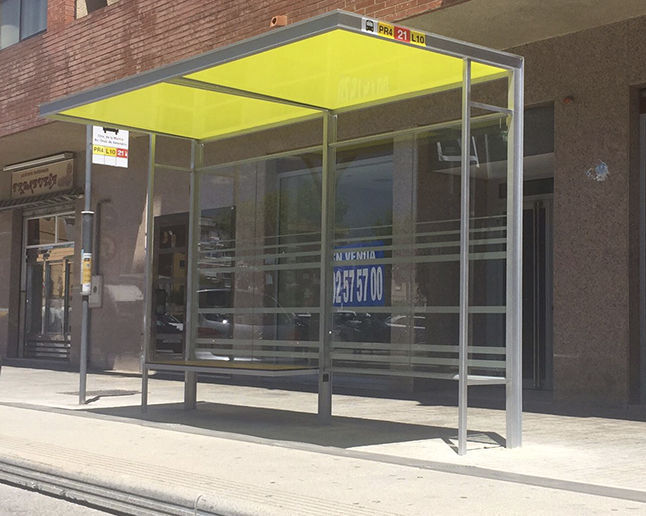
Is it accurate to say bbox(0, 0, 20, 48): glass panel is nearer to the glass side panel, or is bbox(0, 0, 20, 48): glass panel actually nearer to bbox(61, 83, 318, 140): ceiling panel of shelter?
bbox(61, 83, 318, 140): ceiling panel of shelter

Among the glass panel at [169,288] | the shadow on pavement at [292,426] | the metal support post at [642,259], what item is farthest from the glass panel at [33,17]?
the metal support post at [642,259]

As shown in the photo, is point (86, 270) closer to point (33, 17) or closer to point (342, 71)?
point (342, 71)

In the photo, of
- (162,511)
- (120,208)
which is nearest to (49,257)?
(120,208)

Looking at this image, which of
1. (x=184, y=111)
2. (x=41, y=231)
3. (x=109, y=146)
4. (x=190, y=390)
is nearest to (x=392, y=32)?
(x=184, y=111)

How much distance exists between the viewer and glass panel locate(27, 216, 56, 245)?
Result: 22734 mm

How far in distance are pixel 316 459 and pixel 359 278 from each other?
9.57ft

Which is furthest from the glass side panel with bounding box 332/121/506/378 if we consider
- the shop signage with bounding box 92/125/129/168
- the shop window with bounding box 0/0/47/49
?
the shop window with bounding box 0/0/47/49

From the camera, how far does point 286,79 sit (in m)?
9.45

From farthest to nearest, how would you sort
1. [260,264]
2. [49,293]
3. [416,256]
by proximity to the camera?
[49,293], [260,264], [416,256]

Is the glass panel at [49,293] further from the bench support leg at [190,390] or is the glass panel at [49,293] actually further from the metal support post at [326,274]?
the metal support post at [326,274]

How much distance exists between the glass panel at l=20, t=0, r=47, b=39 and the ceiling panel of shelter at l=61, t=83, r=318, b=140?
10113 mm

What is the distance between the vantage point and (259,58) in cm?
867

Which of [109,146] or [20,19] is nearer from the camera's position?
[109,146]

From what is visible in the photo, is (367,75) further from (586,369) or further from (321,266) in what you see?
(586,369)
